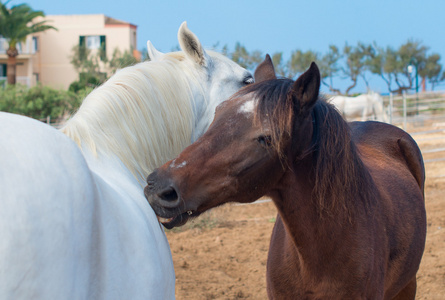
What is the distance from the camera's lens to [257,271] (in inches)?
187

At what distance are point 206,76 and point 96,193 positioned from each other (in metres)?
1.21

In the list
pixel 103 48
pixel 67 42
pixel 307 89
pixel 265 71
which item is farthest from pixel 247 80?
pixel 67 42

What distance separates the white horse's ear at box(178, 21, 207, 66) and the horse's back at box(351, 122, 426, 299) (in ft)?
3.98

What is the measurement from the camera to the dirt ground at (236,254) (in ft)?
13.9

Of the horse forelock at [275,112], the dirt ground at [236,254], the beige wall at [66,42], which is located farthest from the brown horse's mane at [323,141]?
the beige wall at [66,42]

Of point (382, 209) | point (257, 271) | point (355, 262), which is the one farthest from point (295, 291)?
point (257, 271)

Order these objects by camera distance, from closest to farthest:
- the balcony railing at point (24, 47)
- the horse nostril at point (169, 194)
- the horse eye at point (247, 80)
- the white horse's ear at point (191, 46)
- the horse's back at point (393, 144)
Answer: the horse nostril at point (169, 194) < the white horse's ear at point (191, 46) < the horse eye at point (247, 80) < the horse's back at point (393, 144) < the balcony railing at point (24, 47)

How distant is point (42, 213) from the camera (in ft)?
3.86

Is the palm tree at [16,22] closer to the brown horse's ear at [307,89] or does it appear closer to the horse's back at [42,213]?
the brown horse's ear at [307,89]

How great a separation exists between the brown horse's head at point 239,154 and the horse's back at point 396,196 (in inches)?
30.5

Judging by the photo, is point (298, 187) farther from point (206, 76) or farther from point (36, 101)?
point (36, 101)

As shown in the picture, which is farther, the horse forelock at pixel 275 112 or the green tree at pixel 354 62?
the green tree at pixel 354 62

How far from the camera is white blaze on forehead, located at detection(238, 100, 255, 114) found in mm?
1862

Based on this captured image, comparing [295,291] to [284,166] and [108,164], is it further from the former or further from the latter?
[108,164]
